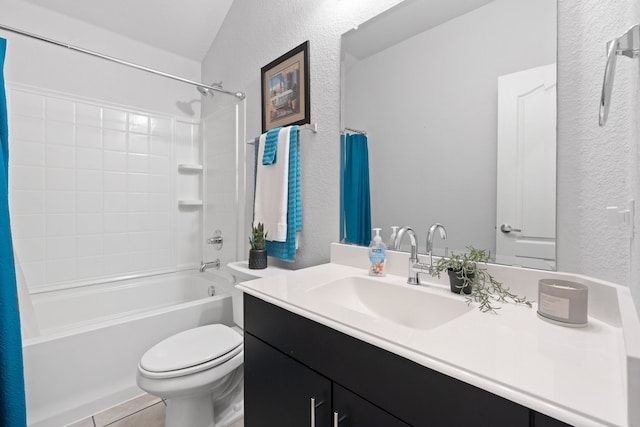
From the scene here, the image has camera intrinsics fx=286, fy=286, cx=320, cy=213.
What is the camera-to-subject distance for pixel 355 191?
1340 mm

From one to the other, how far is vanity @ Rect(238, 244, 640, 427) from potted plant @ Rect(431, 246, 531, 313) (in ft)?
0.12

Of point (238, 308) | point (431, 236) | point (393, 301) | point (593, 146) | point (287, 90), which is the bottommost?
point (238, 308)

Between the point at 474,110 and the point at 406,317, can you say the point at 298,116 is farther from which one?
the point at 406,317

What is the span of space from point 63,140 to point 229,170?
110 cm

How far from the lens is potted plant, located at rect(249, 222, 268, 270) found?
1570 millimetres

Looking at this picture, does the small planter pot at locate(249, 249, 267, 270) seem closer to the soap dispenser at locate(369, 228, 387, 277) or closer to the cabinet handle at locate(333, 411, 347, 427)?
the soap dispenser at locate(369, 228, 387, 277)

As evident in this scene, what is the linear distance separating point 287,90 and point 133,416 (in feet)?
6.24

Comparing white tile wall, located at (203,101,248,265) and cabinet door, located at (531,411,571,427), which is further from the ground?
white tile wall, located at (203,101,248,265)

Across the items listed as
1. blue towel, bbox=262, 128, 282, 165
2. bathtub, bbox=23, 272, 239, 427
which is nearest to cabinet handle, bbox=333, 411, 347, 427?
blue towel, bbox=262, 128, 282, 165

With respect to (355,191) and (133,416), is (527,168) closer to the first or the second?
(355,191)

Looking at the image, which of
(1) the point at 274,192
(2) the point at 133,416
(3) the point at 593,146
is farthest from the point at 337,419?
(2) the point at 133,416

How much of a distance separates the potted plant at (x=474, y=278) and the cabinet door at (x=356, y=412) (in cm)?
41

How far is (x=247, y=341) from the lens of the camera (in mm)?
1003

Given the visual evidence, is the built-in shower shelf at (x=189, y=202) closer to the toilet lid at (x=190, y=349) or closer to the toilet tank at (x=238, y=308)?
the toilet tank at (x=238, y=308)
